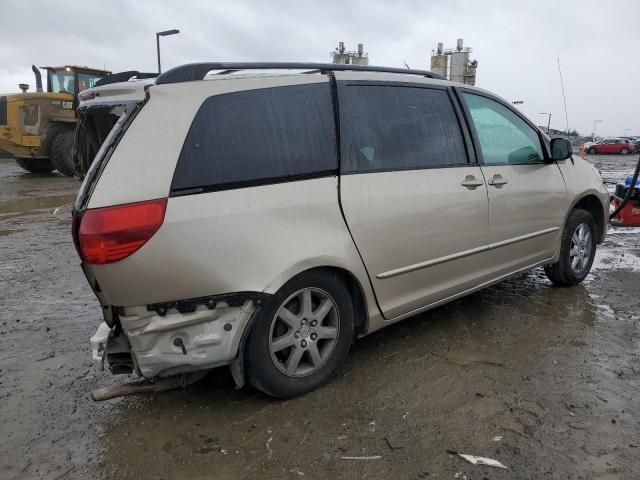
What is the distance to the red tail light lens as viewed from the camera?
221cm

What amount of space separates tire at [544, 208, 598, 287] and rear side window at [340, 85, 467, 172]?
161 centimetres

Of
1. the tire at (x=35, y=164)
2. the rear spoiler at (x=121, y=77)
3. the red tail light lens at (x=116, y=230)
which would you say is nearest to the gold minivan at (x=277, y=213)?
the red tail light lens at (x=116, y=230)

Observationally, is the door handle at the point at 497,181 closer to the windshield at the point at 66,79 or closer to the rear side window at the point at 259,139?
the rear side window at the point at 259,139

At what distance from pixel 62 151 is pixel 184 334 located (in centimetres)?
1392

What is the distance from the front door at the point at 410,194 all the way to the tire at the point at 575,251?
1251mm

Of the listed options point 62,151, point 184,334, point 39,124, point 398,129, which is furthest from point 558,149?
point 39,124

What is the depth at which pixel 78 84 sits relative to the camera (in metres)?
15.3

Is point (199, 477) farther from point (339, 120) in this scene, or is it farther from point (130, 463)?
point (339, 120)

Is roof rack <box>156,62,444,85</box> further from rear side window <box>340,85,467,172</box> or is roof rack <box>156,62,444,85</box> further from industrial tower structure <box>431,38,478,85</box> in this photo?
industrial tower structure <box>431,38,478,85</box>

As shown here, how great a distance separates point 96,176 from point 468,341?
8.26 feet

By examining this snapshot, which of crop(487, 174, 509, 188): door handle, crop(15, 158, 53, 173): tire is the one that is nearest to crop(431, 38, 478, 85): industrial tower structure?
crop(15, 158, 53, 173): tire

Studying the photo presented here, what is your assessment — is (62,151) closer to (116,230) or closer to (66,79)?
(66,79)

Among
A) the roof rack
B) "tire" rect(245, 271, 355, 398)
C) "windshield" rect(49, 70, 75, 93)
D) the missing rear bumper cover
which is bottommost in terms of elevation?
"tire" rect(245, 271, 355, 398)

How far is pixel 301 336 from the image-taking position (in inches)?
107
